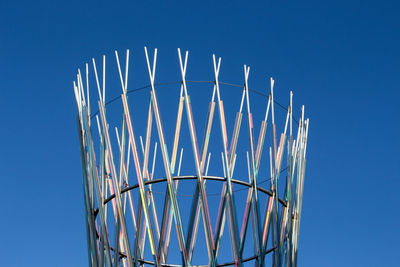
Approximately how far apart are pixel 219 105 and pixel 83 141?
9.12ft

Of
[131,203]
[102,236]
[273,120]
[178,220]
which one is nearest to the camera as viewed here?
[178,220]

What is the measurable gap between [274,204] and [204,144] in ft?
5.57

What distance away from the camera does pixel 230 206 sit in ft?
30.5

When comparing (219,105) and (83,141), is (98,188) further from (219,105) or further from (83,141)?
(219,105)

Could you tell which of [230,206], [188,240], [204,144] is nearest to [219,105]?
[204,144]

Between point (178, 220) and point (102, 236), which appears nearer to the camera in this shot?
point (178, 220)

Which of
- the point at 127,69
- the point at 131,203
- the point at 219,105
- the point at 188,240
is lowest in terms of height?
the point at 188,240

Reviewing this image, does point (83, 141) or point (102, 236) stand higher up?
point (83, 141)

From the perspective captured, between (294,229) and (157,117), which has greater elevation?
(157,117)

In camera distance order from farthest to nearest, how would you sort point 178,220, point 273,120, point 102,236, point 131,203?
point 131,203 → point 273,120 → point 102,236 → point 178,220

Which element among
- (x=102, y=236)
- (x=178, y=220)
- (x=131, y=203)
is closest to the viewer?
(x=178, y=220)

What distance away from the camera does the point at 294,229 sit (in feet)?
35.1

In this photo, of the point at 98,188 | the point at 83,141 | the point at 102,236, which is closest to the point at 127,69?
the point at 83,141

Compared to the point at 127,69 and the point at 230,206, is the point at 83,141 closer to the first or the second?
the point at 127,69
